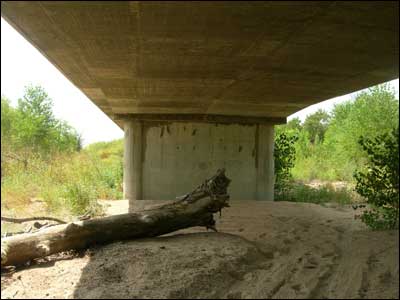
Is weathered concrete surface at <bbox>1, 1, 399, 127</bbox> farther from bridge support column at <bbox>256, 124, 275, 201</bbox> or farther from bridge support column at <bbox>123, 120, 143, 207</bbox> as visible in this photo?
bridge support column at <bbox>256, 124, 275, 201</bbox>

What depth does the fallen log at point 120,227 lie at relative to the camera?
573 cm

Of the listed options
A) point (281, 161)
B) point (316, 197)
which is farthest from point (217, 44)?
point (281, 161)

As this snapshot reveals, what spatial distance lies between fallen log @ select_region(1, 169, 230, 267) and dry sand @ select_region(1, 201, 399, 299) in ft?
0.58

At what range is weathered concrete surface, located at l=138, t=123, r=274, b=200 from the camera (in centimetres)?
1295

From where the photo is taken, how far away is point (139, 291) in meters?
4.64

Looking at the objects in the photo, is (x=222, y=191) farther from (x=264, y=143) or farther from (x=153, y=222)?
(x=264, y=143)

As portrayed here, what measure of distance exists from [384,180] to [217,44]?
10.6 ft

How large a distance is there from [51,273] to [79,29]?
9.47ft

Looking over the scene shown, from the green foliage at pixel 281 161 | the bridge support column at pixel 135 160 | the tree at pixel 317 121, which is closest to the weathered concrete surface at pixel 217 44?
the bridge support column at pixel 135 160

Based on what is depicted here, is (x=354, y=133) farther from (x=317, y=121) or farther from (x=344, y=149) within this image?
(x=317, y=121)

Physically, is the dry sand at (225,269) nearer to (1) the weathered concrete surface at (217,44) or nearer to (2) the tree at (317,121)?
(1) the weathered concrete surface at (217,44)

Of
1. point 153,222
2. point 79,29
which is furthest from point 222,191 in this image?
point 79,29

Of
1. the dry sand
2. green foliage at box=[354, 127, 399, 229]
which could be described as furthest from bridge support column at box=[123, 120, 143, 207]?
green foliage at box=[354, 127, 399, 229]

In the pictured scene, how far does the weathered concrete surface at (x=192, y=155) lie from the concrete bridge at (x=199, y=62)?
29mm
